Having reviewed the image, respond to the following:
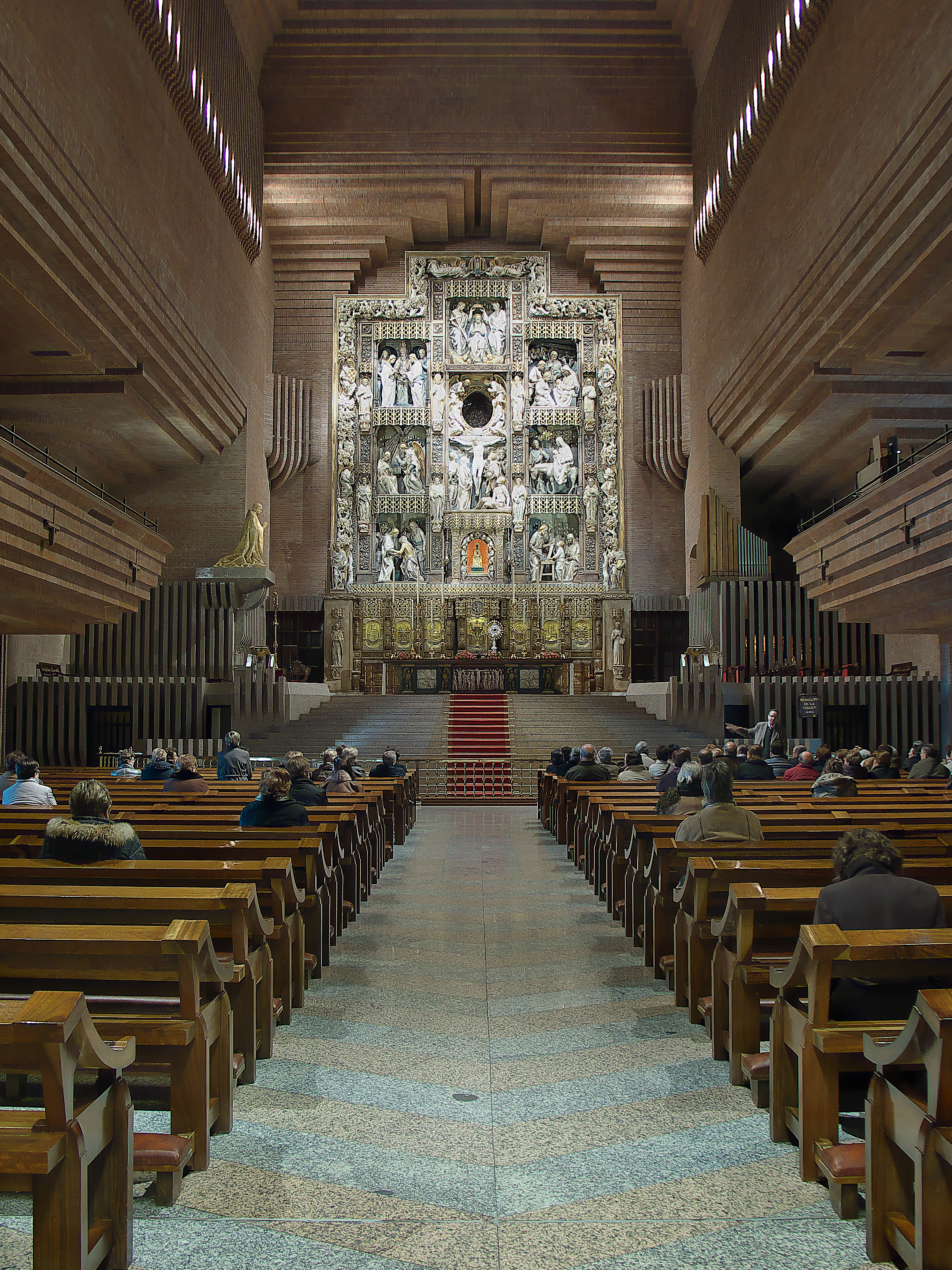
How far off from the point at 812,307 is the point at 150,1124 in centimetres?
1371

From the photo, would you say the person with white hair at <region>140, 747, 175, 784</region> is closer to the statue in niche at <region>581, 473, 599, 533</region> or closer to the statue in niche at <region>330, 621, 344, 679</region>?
the statue in niche at <region>330, 621, 344, 679</region>

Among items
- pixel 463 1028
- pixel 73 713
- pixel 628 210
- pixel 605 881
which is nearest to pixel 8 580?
pixel 73 713

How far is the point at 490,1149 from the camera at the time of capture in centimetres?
289

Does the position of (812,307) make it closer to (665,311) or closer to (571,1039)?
(665,311)

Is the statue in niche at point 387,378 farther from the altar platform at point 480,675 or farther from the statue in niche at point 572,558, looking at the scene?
the altar platform at point 480,675

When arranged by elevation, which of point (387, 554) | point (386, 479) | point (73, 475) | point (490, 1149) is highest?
point (386, 479)

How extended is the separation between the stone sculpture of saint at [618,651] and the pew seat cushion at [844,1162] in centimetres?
2079

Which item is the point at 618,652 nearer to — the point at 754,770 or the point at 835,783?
the point at 754,770

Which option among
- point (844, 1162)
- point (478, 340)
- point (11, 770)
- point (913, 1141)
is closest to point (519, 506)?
point (478, 340)

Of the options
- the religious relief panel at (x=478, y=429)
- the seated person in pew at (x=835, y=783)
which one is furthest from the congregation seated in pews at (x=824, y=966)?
the religious relief panel at (x=478, y=429)

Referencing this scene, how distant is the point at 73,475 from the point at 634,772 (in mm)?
11453

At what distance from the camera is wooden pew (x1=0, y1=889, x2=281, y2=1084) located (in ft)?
9.77

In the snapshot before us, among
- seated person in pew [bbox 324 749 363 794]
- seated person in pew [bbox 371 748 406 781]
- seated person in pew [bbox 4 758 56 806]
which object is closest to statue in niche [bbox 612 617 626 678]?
seated person in pew [bbox 371 748 406 781]

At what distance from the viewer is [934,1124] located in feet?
6.49
